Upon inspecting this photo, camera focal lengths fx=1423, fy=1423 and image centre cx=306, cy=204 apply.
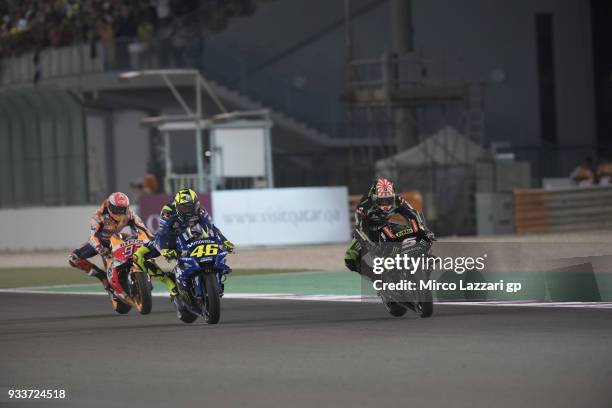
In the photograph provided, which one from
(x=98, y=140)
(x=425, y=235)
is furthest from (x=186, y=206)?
(x=98, y=140)

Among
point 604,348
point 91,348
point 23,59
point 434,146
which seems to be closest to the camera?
point 604,348

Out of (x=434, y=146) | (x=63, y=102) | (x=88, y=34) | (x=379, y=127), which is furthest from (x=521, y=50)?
(x=63, y=102)

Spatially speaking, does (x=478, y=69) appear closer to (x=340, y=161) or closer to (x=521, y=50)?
(x=521, y=50)

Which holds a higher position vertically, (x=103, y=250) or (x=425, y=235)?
(x=425, y=235)

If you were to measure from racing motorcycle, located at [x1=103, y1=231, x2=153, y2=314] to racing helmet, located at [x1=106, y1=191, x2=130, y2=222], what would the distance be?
0.91ft

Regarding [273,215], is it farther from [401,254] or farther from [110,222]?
[401,254]

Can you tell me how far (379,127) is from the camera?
1697 inches

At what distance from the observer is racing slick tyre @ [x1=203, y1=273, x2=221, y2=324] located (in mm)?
13969

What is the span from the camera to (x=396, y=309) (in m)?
14.9

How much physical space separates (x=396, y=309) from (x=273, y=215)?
53.8ft

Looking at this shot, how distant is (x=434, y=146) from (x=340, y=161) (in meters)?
7.27

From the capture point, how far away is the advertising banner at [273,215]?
Result: 31.0 metres

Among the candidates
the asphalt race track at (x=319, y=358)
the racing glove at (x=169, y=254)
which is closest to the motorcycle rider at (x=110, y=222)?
the asphalt race track at (x=319, y=358)

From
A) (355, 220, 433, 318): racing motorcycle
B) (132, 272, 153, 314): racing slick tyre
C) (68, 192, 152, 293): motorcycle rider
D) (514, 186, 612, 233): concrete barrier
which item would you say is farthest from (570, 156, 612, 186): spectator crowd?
(355, 220, 433, 318): racing motorcycle
